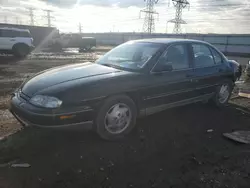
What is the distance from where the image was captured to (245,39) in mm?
28250

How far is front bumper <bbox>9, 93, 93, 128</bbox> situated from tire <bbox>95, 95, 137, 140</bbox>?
0.20 m

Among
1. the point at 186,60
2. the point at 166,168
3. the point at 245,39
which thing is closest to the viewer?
the point at 166,168

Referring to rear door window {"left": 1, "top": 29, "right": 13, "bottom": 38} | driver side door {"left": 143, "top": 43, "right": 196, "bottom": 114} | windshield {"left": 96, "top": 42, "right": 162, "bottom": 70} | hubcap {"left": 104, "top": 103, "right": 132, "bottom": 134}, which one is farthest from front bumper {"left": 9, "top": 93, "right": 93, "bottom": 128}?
rear door window {"left": 1, "top": 29, "right": 13, "bottom": 38}

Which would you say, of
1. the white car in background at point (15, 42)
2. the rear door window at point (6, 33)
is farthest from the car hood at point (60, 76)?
the rear door window at point (6, 33)

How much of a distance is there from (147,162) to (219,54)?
3.50 meters

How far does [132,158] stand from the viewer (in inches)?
125

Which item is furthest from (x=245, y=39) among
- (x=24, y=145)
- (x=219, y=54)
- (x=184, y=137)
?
(x=24, y=145)

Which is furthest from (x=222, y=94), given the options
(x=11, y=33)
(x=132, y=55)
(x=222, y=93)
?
(x=11, y=33)

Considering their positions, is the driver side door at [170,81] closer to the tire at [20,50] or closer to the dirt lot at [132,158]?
the dirt lot at [132,158]

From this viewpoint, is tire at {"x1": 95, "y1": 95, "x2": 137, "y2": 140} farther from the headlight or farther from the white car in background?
the white car in background

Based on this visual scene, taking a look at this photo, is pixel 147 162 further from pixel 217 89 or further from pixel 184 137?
pixel 217 89

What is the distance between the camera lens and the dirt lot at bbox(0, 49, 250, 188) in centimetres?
269

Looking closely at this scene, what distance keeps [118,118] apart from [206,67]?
245 centimetres

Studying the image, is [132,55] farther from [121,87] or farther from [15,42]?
[15,42]
